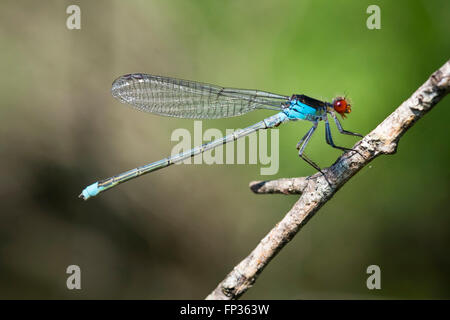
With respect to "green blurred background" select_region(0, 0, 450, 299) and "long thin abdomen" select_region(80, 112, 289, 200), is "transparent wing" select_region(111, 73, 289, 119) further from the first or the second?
"green blurred background" select_region(0, 0, 450, 299)

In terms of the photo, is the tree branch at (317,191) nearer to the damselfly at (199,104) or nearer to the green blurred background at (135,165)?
the damselfly at (199,104)

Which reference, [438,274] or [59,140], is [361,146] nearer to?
[438,274]

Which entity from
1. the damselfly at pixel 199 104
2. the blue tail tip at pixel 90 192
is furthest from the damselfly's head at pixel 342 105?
the blue tail tip at pixel 90 192

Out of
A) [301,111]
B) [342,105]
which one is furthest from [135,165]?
[342,105]

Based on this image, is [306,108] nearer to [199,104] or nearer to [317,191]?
[199,104]

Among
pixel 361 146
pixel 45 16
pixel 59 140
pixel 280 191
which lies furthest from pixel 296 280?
pixel 45 16

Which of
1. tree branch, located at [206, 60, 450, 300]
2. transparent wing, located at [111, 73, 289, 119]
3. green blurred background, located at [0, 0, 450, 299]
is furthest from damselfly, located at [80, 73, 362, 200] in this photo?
tree branch, located at [206, 60, 450, 300]

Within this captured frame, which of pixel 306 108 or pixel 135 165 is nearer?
pixel 306 108
